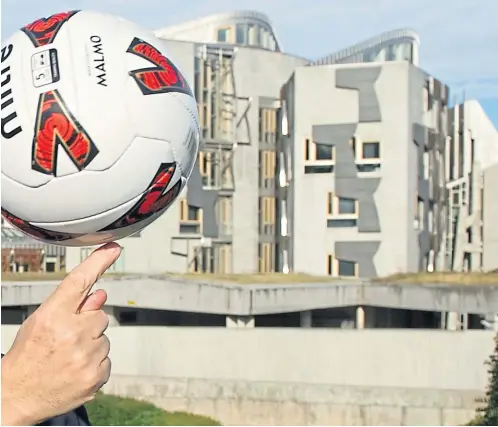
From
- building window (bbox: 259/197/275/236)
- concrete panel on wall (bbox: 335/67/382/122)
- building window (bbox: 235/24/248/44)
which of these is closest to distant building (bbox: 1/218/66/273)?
building window (bbox: 259/197/275/236)

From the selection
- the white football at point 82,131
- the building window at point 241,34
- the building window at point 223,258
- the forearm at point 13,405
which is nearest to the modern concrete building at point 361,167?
the building window at point 223,258

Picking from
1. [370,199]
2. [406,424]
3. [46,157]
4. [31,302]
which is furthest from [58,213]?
[370,199]

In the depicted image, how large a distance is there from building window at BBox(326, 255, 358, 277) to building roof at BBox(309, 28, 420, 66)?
391 inches

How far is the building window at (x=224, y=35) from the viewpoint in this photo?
32.9 m

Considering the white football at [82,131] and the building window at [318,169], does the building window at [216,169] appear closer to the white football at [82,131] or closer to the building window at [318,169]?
the building window at [318,169]

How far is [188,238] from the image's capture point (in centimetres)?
2744

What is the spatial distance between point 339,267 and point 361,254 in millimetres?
1088

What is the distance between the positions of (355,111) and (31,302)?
1415cm

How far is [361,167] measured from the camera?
84.0 feet

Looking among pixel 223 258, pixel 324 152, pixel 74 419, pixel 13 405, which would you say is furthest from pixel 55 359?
pixel 223 258

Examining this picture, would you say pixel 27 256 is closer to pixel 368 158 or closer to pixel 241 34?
pixel 368 158

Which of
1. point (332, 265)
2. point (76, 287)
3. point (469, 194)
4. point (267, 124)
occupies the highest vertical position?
point (267, 124)

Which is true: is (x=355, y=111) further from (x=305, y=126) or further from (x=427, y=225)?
(x=427, y=225)

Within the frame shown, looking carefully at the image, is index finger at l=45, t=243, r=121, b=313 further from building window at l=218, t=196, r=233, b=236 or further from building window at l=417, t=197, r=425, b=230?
building window at l=218, t=196, r=233, b=236
